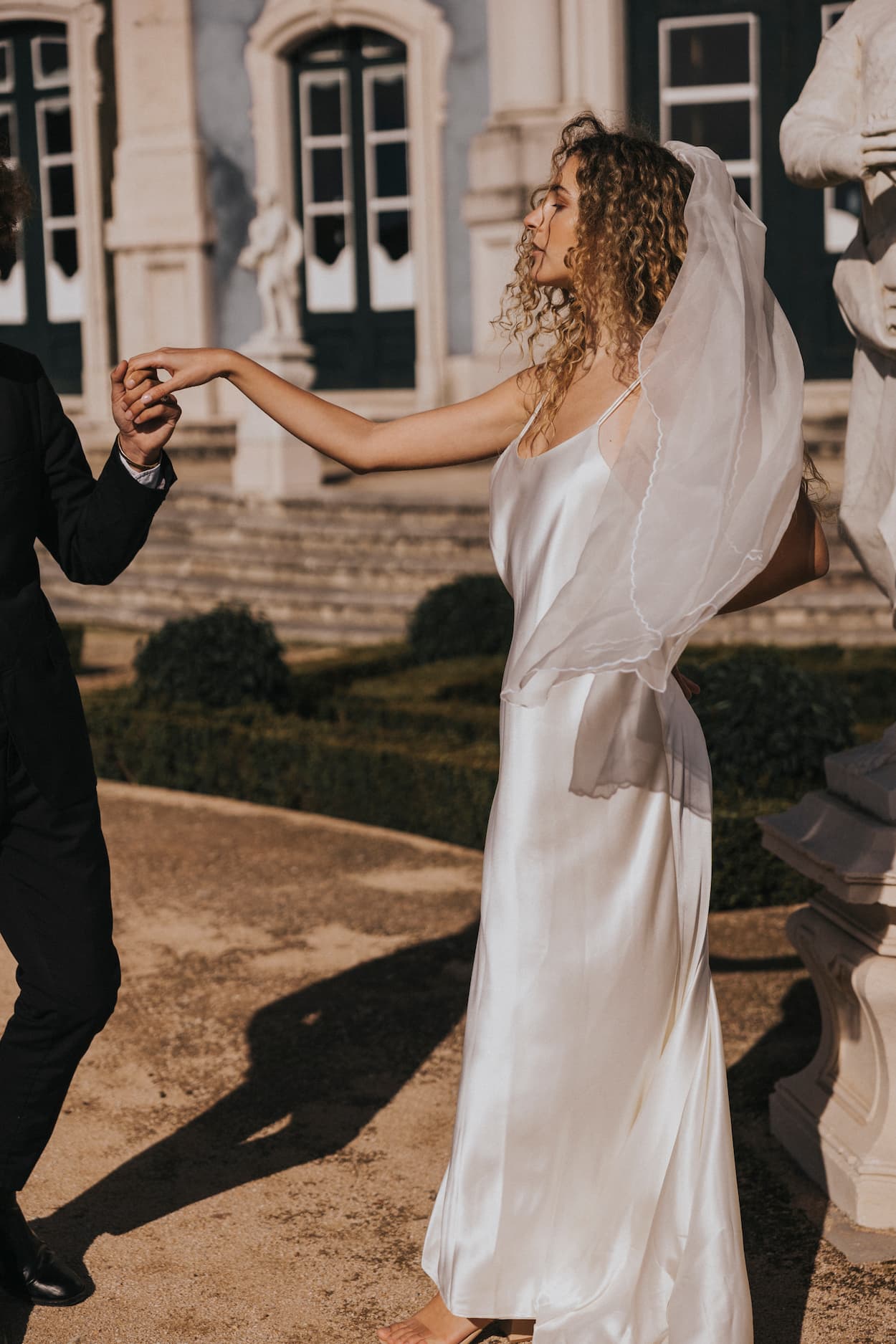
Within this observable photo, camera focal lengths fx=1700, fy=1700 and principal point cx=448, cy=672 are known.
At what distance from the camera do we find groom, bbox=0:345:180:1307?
2.81 meters

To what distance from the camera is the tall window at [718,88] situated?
13031mm

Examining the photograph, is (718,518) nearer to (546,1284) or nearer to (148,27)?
(546,1284)

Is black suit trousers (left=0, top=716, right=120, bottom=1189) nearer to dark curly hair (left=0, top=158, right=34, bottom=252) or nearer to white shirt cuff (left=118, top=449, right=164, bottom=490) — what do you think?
white shirt cuff (left=118, top=449, right=164, bottom=490)

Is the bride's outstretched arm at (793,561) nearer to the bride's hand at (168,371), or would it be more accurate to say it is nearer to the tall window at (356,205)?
the bride's hand at (168,371)

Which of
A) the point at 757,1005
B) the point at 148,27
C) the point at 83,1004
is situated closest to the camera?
the point at 83,1004

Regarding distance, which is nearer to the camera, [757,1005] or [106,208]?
[757,1005]

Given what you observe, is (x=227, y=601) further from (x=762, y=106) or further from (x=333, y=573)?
(x=762, y=106)

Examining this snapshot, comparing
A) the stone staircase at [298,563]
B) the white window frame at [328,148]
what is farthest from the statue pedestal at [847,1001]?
the white window frame at [328,148]

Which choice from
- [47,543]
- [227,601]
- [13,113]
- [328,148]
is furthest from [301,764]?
[13,113]

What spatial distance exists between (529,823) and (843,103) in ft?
5.30

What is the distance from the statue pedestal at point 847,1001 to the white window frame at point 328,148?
1249cm

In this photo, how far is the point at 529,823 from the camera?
2.61 m

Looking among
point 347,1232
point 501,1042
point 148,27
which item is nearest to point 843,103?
point 501,1042

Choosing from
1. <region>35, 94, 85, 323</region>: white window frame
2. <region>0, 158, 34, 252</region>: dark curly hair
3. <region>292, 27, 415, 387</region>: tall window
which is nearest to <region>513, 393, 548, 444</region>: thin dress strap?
<region>0, 158, 34, 252</region>: dark curly hair
